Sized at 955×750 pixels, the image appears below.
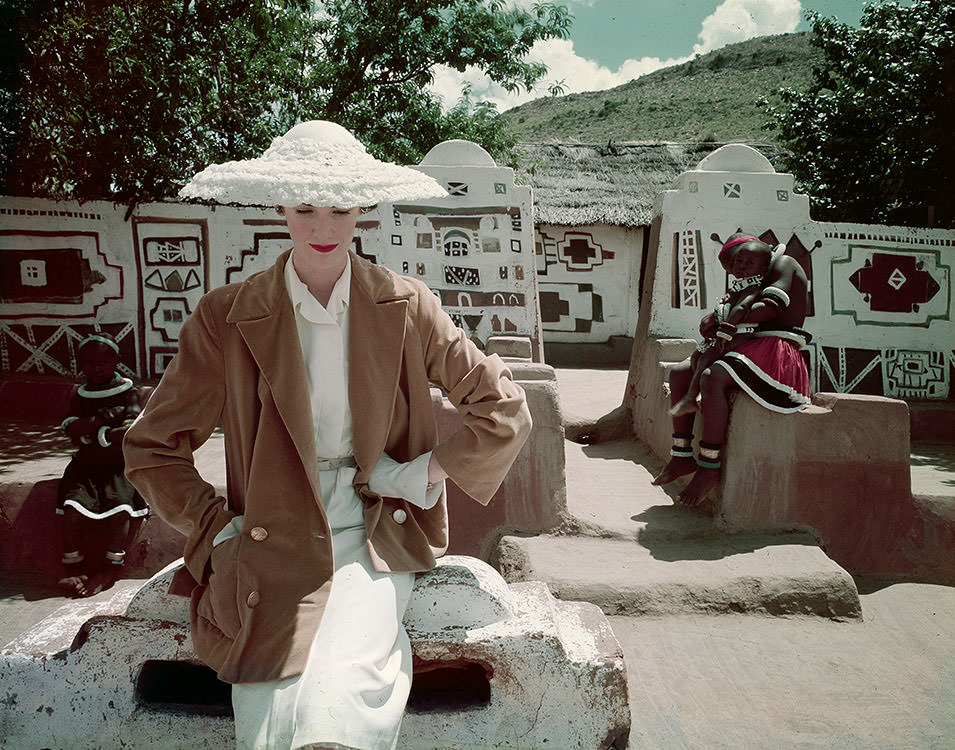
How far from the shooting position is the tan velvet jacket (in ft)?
6.28

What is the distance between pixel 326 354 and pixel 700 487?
270 cm

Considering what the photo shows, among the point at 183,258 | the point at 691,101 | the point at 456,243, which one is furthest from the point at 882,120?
the point at 691,101

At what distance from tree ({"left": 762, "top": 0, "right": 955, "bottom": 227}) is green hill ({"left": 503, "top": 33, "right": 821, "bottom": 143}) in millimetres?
7591

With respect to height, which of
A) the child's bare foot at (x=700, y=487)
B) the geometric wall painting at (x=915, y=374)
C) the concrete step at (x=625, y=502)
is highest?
the geometric wall painting at (x=915, y=374)

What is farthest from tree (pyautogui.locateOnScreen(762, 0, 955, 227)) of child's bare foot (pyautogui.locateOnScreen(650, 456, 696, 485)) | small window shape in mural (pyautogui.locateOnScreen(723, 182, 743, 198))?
child's bare foot (pyautogui.locateOnScreen(650, 456, 696, 485))

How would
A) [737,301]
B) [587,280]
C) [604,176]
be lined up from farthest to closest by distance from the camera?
[604,176] < [587,280] < [737,301]

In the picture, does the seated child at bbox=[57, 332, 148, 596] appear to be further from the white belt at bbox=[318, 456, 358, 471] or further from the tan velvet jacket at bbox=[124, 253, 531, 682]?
the white belt at bbox=[318, 456, 358, 471]

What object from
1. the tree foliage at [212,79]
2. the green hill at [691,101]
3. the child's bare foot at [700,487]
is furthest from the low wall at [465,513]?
the green hill at [691,101]

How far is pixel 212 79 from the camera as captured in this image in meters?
7.62

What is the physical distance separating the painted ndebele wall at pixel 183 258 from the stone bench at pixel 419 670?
5.67 metres

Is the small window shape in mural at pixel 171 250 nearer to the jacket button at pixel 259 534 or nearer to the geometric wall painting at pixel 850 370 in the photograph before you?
the geometric wall painting at pixel 850 370

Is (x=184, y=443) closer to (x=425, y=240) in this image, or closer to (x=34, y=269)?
(x=425, y=240)

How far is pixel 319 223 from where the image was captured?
194cm

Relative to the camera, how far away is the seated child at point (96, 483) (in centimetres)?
375
